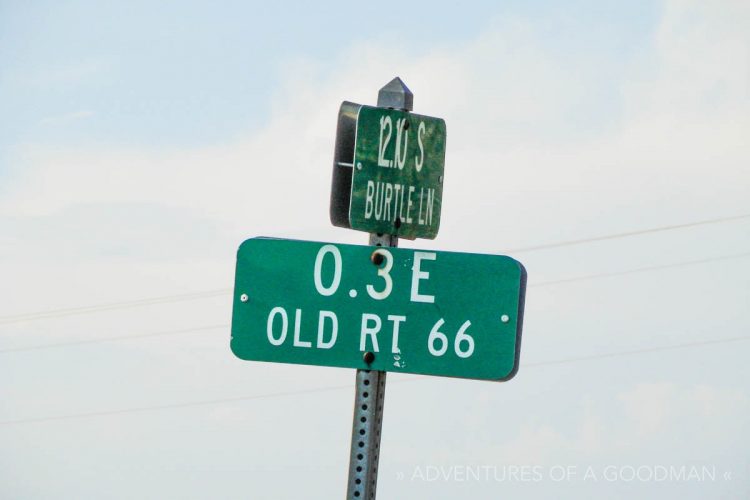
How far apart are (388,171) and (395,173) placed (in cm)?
2

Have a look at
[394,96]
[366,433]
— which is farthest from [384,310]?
[394,96]

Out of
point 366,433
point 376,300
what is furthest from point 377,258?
point 366,433

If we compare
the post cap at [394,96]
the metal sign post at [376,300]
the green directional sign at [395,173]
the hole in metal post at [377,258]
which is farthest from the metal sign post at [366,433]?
the post cap at [394,96]

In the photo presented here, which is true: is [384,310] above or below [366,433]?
above

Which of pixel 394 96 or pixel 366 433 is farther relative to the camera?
pixel 394 96

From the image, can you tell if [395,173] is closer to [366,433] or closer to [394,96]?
[394,96]

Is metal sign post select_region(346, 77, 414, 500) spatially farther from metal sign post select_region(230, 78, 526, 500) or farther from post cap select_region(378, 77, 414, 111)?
post cap select_region(378, 77, 414, 111)

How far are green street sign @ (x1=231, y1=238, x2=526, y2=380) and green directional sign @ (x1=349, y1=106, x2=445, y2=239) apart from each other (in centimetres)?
12

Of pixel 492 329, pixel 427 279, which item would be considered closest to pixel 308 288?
pixel 427 279

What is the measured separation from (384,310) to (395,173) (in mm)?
429

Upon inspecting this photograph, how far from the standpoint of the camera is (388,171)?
Answer: 3311 mm

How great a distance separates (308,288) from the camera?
129 inches


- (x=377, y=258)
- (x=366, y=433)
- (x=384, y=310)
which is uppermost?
(x=377, y=258)

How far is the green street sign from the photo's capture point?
3188mm
